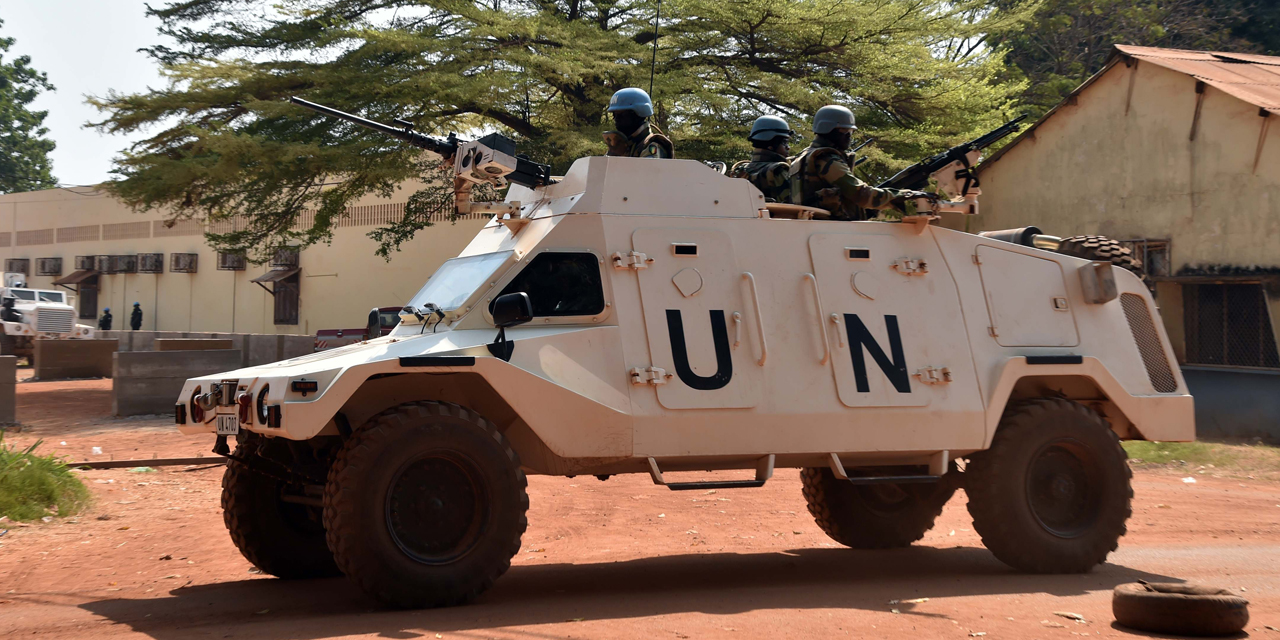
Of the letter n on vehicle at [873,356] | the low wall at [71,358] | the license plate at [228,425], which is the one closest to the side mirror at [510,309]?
the license plate at [228,425]

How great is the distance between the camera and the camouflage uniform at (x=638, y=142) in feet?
25.9

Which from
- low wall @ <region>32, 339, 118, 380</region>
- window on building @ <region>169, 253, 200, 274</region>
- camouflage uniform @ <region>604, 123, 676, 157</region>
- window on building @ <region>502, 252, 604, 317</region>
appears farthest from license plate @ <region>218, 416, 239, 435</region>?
window on building @ <region>169, 253, 200, 274</region>

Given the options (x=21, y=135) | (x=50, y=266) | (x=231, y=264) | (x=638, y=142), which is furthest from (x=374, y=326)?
(x=21, y=135)

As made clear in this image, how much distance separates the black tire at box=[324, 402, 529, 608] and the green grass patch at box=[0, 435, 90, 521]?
179 inches

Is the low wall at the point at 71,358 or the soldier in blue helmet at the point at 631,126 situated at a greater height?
the soldier in blue helmet at the point at 631,126

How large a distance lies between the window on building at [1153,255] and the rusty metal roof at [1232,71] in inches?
88.3

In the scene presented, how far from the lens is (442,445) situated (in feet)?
19.6

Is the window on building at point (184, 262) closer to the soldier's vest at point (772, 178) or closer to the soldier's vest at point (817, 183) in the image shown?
the soldier's vest at point (772, 178)

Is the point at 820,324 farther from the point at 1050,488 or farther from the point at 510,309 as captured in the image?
the point at 510,309

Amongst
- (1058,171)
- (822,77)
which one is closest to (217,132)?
(822,77)

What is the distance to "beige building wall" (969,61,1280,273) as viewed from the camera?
15062 mm

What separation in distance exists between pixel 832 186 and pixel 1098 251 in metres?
2.05

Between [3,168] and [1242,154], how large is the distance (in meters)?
60.2

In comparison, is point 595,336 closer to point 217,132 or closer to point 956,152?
point 956,152
